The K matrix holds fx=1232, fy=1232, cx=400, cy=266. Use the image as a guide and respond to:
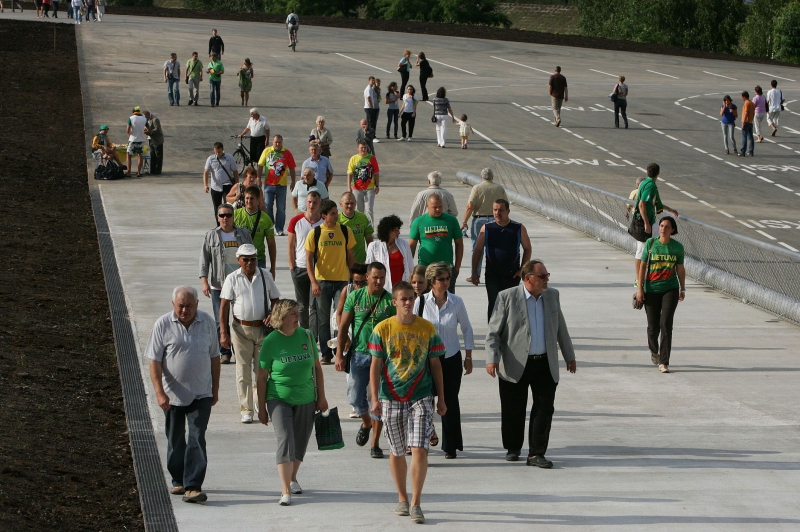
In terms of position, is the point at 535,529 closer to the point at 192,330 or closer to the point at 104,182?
the point at 192,330

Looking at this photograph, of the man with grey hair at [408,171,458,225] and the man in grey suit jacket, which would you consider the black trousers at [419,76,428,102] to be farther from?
the man in grey suit jacket

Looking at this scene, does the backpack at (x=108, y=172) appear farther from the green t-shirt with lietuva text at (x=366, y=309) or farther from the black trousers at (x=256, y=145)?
the green t-shirt with lietuva text at (x=366, y=309)

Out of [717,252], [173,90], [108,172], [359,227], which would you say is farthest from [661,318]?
[173,90]

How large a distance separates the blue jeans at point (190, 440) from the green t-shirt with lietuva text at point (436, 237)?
15.7 ft

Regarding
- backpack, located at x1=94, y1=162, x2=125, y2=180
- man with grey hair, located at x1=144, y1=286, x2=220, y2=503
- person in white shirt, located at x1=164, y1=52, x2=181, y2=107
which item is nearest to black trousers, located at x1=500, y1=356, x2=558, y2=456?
man with grey hair, located at x1=144, y1=286, x2=220, y2=503

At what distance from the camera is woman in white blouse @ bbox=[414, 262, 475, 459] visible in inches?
392

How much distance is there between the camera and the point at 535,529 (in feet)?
27.8

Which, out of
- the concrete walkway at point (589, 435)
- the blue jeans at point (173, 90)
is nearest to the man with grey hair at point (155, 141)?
the concrete walkway at point (589, 435)

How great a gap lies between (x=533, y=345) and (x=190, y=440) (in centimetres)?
279

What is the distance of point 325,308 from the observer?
13.0m

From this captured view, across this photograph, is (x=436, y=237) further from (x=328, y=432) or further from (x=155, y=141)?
(x=155, y=141)

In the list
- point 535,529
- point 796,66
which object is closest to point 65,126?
point 535,529

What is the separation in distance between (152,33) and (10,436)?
52.7m

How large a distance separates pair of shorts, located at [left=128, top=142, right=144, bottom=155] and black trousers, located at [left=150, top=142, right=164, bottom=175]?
282 mm
